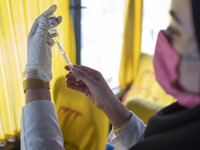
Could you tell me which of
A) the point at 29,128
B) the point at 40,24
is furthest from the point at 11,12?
the point at 29,128

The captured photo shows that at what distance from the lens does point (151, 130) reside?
71cm

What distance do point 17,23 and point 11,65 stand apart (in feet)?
0.81

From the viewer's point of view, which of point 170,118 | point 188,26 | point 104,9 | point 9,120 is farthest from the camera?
point 104,9

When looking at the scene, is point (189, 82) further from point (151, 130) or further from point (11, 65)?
point (11, 65)

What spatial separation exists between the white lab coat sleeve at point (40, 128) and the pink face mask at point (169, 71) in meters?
0.50

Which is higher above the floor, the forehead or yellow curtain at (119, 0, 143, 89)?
the forehead

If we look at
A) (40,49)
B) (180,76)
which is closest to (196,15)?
(180,76)

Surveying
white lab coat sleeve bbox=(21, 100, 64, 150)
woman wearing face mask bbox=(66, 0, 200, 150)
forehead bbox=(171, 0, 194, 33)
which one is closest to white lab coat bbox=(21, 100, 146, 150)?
white lab coat sleeve bbox=(21, 100, 64, 150)

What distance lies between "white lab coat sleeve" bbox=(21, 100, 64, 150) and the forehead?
64 centimetres

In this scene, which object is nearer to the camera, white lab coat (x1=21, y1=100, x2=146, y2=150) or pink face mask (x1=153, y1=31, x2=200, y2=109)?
pink face mask (x1=153, y1=31, x2=200, y2=109)

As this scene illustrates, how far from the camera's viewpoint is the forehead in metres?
0.50

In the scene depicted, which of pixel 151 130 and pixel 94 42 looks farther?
pixel 94 42

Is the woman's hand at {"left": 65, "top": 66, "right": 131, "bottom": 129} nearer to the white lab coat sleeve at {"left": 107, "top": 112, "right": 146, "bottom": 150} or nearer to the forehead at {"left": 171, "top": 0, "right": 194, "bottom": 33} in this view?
the white lab coat sleeve at {"left": 107, "top": 112, "right": 146, "bottom": 150}

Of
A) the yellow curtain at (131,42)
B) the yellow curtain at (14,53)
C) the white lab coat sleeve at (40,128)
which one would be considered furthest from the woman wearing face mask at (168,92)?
the yellow curtain at (131,42)
